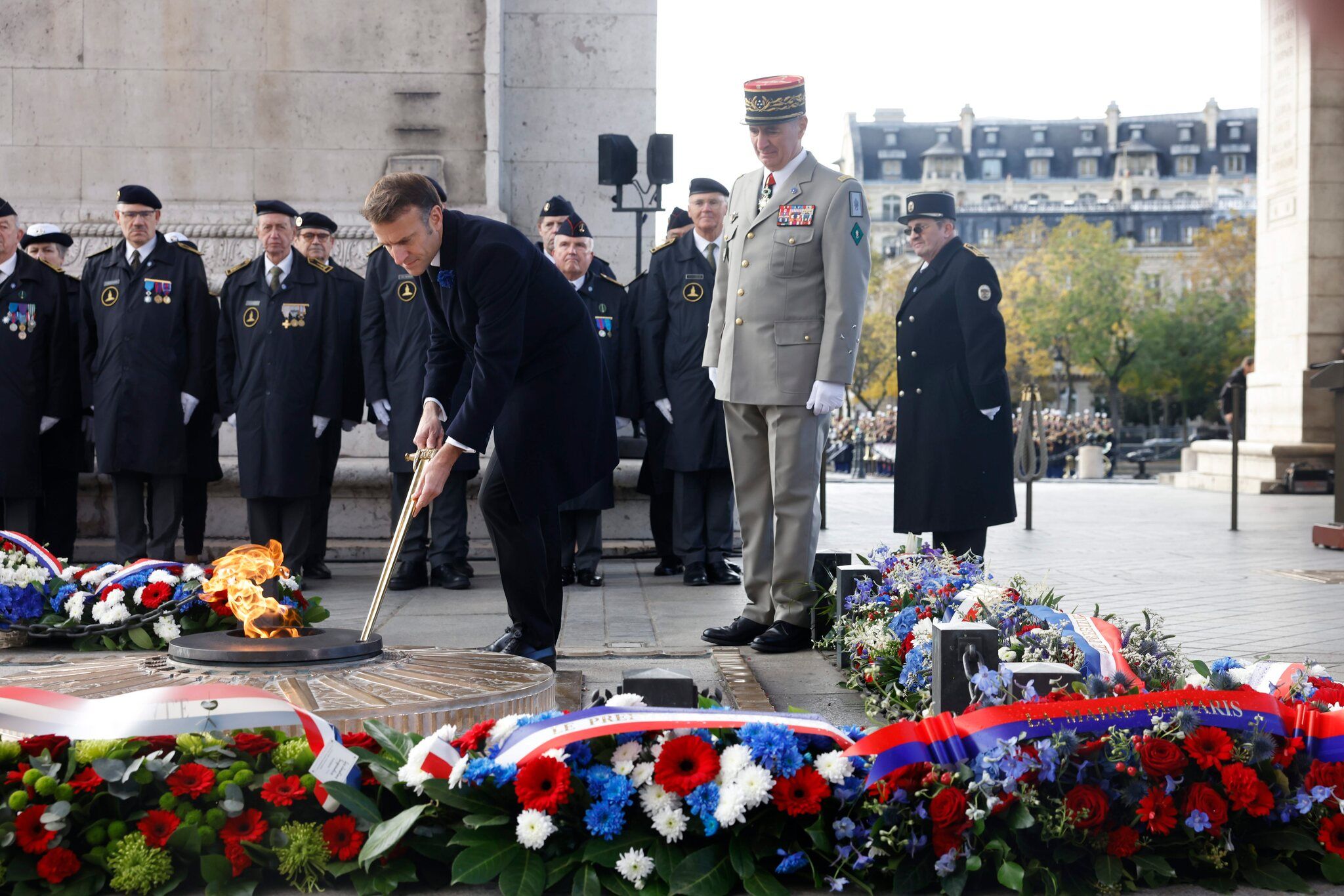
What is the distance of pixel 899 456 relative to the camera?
21.3 ft

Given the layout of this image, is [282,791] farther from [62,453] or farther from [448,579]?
[62,453]

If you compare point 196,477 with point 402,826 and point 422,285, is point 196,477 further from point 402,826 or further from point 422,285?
point 402,826

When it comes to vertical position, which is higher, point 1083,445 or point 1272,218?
point 1272,218

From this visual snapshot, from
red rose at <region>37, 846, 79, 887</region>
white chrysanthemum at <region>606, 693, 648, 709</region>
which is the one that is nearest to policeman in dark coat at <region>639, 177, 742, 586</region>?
white chrysanthemum at <region>606, 693, 648, 709</region>

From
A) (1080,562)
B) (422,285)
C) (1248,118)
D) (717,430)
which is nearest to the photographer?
(422,285)

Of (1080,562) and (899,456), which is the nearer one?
(899,456)

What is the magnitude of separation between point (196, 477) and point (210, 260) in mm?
1956

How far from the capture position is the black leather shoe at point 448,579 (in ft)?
25.0

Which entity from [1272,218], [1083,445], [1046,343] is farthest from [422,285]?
[1046,343]

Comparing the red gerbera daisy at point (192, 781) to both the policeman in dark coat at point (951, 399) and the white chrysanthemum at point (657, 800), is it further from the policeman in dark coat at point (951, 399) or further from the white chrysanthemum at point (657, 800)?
the policeman in dark coat at point (951, 399)

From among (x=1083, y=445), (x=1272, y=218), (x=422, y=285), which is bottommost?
(x=1083, y=445)

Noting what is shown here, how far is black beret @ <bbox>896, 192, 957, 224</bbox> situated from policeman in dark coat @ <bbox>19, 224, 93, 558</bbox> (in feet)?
16.0

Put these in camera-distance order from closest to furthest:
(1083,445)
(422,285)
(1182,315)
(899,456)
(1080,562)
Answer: (422,285) → (899,456) → (1080,562) → (1083,445) → (1182,315)

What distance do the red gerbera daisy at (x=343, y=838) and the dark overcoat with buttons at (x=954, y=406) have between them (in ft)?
13.1
